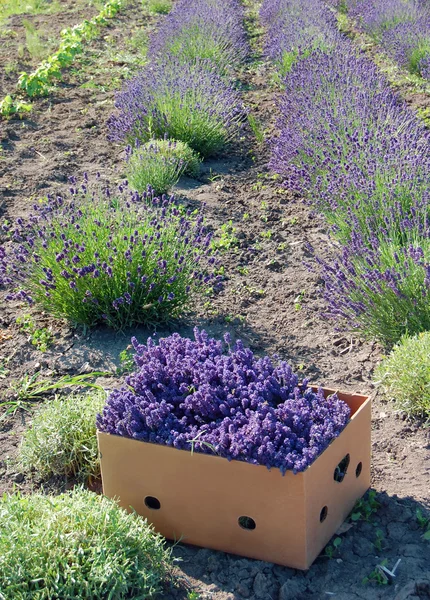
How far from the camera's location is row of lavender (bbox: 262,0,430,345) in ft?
13.7

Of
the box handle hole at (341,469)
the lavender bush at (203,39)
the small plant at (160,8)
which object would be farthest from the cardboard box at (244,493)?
the small plant at (160,8)

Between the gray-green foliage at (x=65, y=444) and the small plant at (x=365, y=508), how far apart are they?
111 centimetres

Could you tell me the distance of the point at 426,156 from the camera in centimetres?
589

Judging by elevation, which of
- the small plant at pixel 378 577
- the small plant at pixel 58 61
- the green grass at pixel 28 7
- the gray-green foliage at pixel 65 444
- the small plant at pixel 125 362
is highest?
the small plant at pixel 378 577

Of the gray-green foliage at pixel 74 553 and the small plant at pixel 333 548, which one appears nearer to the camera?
the gray-green foliage at pixel 74 553

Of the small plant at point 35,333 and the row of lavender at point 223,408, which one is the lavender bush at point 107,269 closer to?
the small plant at point 35,333

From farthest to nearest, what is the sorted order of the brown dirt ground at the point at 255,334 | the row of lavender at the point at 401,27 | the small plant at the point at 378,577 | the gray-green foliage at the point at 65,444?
the row of lavender at the point at 401,27, the gray-green foliage at the point at 65,444, the brown dirt ground at the point at 255,334, the small plant at the point at 378,577

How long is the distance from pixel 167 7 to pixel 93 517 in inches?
633

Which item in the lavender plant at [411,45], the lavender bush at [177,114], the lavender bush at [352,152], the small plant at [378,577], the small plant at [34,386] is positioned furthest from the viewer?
the lavender plant at [411,45]

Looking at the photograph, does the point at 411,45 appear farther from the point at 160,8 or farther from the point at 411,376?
the point at 411,376

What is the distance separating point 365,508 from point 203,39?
29.4ft

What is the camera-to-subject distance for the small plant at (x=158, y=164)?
6.38m

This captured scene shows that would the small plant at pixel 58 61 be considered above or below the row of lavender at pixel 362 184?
below

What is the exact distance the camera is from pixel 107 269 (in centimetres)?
438
